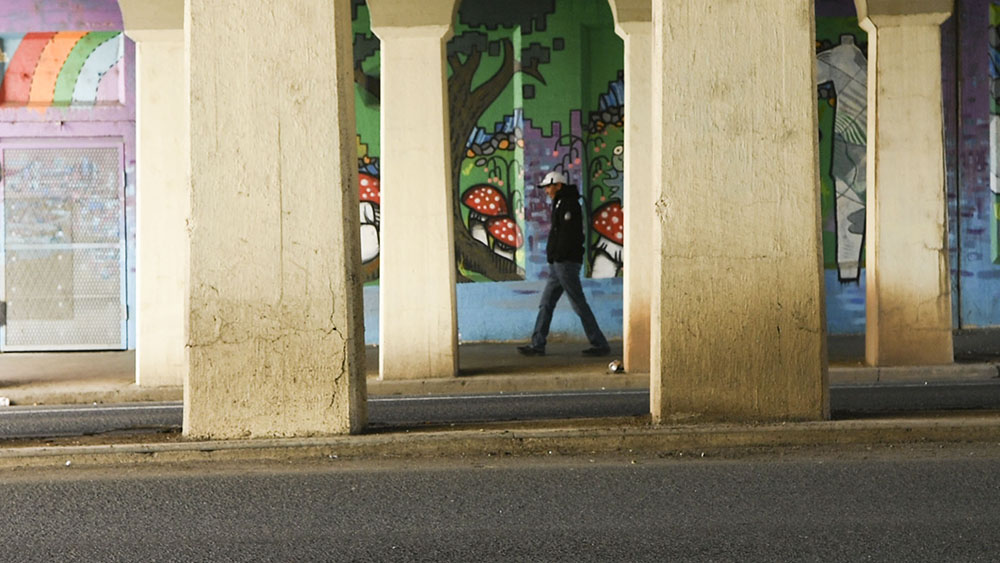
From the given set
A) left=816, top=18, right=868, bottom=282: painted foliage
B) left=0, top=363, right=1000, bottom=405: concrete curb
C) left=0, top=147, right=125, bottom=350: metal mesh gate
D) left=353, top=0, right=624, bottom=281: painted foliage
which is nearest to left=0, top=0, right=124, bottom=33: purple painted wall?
left=0, top=147, right=125, bottom=350: metal mesh gate

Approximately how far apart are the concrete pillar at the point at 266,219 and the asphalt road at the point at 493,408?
1.01 m

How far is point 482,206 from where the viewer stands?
18828 millimetres

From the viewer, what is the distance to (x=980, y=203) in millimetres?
18844

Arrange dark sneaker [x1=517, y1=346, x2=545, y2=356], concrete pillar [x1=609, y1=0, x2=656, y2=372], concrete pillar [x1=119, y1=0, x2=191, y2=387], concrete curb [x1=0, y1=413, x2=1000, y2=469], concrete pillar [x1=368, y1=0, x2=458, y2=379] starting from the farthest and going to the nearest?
dark sneaker [x1=517, y1=346, x2=545, y2=356] < concrete pillar [x1=609, y1=0, x2=656, y2=372] < concrete pillar [x1=368, y1=0, x2=458, y2=379] < concrete pillar [x1=119, y1=0, x2=191, y2=387] < concrete curb [x1=0, y1=413, x2=1000, y2=469]

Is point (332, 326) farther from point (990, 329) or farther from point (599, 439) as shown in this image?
point (990, 329)

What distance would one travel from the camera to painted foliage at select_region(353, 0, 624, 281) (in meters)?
18.5

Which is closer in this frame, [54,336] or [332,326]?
[332,326]

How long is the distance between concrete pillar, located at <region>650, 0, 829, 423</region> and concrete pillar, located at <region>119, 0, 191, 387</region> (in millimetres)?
6199

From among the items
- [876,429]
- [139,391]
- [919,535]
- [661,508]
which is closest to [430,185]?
[139,391]

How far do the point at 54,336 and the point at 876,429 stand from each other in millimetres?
12812

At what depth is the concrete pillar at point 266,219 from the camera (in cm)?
895

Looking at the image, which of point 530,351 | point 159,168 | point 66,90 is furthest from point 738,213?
point 66,90

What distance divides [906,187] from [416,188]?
516cm

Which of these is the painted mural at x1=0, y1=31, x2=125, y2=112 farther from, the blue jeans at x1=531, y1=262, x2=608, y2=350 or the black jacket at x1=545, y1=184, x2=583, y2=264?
the blue jeans at x1=531, y1=262, x2=608, y2=350
